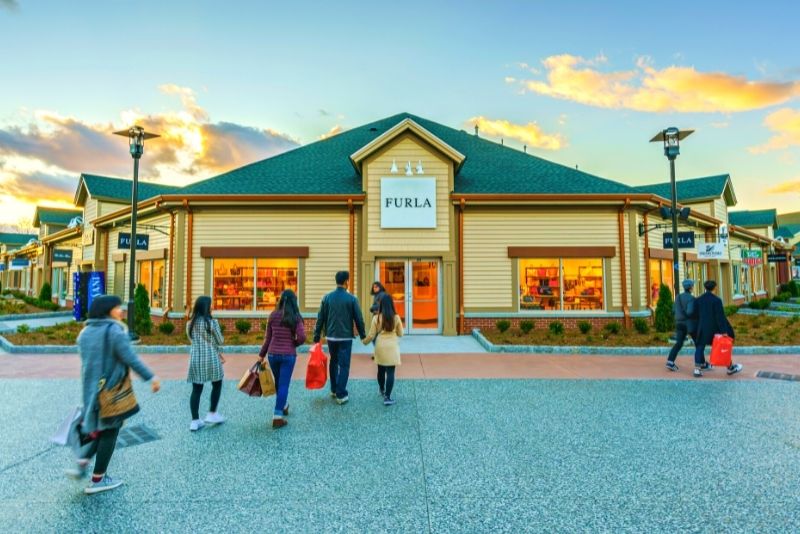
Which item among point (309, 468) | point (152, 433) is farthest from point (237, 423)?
point (309, 468)

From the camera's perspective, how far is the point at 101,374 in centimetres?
376

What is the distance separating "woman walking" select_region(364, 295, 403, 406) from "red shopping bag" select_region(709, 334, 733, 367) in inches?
264

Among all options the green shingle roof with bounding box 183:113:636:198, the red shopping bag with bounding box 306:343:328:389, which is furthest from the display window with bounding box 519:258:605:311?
the red shopping bag with bounding box 306:343:328:389

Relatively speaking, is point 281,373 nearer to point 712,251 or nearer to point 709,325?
point 709,325

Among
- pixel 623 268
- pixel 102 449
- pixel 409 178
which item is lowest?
pixel 102 449

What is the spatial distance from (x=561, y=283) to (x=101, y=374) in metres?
13.8

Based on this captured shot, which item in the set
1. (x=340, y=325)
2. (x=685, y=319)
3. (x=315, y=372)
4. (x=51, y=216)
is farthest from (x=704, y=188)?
(x=51, y=216)

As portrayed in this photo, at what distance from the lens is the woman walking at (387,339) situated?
6582 millimetres

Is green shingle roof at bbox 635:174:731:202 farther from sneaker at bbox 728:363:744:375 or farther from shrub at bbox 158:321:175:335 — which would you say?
shrub at bbox 158:321:175:335

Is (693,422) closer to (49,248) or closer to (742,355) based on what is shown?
(742,355)

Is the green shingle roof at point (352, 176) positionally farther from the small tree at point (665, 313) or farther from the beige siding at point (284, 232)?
the small tree at point (665, 313)

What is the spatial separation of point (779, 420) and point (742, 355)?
6300 millimetres

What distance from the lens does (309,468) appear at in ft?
14.3

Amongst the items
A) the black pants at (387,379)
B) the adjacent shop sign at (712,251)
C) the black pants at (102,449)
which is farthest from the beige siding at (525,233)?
the black pants at (102,449)
